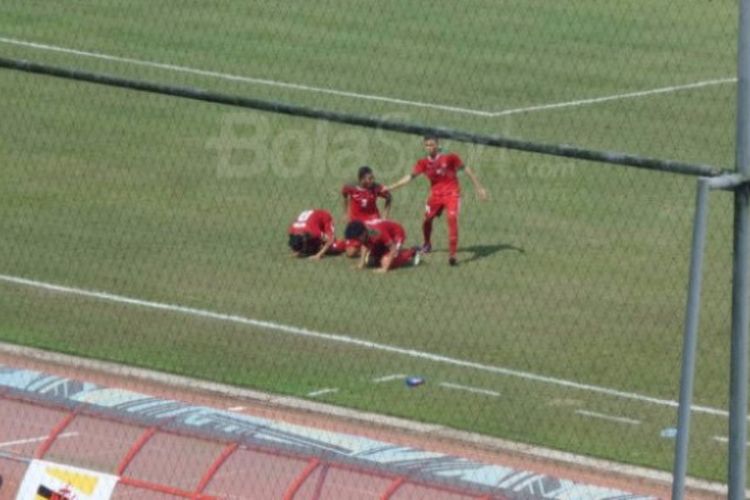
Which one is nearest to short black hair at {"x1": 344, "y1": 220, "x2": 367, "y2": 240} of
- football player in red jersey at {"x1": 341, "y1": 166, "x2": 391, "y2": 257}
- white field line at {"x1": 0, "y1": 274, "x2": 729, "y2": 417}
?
football player in red jersey at {"x1": 341, "y1": 166, "x2": 391, "y2": 257}

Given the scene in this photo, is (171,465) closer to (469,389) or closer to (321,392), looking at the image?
(321,392)

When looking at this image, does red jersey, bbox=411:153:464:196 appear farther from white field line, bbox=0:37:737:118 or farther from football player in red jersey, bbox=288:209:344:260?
white field line, bbox=0:37:737:118

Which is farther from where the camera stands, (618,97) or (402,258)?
(618,97)

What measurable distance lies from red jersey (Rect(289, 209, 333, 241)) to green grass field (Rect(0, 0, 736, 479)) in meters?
0.34

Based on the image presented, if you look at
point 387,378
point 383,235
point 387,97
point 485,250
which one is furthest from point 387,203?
point 387,97

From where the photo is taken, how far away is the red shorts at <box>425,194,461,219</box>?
21.2m

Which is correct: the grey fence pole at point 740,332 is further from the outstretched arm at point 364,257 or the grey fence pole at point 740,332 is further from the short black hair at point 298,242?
the short black hair at point 298,242

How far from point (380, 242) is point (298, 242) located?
3.04 feet

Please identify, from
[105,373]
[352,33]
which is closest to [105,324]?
[105,373]

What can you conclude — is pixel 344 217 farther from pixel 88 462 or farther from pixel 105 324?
pixel 88 462

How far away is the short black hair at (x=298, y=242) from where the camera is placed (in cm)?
2147

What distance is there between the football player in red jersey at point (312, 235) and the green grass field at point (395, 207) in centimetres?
25

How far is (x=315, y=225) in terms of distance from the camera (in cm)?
2153

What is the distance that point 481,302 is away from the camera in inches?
790
